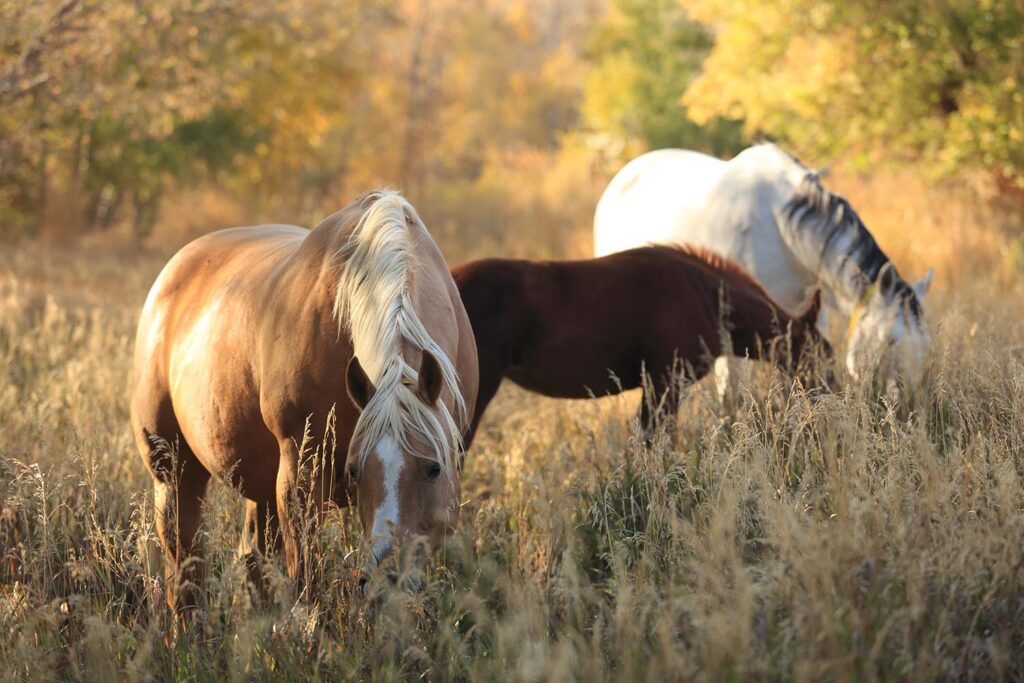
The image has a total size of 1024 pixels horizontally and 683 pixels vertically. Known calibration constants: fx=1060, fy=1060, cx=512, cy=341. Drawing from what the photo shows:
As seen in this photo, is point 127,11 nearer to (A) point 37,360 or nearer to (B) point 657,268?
(A) point 37,360

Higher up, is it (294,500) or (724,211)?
(724,211)

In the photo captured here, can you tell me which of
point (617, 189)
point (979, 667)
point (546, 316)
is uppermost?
point (617, 189)

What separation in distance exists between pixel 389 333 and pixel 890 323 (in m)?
3.56

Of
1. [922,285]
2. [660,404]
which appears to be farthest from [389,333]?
[922,285]

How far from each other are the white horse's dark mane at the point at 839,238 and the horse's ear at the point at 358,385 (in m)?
3.62

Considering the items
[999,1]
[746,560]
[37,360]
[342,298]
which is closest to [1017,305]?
[999,1]

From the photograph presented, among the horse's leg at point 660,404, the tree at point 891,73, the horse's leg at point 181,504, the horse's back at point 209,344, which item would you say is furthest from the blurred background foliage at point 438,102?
the horse's leg at point 181,504

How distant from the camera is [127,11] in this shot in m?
7.86

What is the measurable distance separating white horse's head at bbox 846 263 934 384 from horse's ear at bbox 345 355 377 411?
3.08 metres

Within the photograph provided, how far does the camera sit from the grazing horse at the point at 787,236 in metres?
5.55

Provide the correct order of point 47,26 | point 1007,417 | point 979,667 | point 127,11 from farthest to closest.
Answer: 1. point 127,11
2. point 47,26
3. point 1007,417
4. point 979,667

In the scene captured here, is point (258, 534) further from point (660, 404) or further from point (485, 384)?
point (660, 404)

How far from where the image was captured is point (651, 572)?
3.09 meters

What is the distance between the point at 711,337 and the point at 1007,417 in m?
1.44
